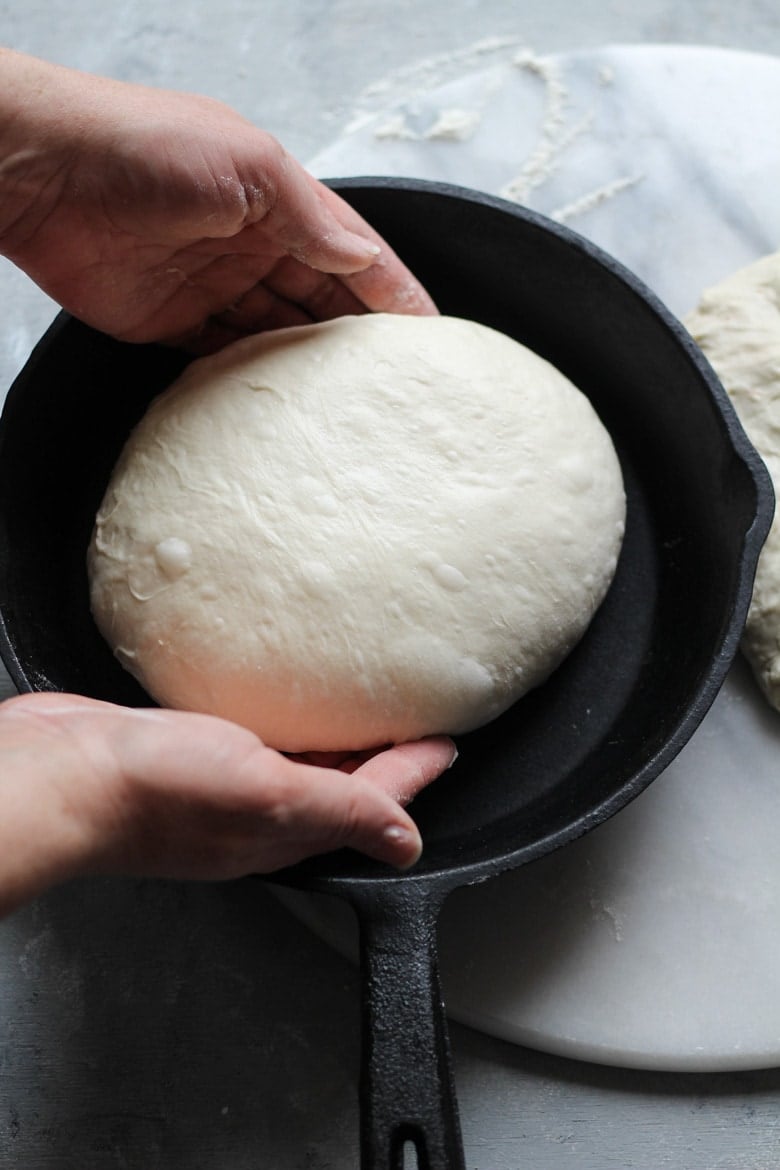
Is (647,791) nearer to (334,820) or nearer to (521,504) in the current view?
(521,504)

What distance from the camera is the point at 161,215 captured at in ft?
3.22

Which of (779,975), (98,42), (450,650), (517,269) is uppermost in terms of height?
(98,42)

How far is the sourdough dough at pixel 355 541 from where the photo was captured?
0.95 meters

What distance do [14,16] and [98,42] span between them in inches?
5.7

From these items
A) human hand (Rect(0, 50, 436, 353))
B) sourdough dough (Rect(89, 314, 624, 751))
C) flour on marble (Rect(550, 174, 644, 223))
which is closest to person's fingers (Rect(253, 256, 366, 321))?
human hand (Rect(0, 50, 436, 353))

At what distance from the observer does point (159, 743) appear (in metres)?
0.73

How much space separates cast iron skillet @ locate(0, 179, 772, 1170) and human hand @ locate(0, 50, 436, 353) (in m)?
0.09

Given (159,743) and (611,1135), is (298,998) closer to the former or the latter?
(611,1135)

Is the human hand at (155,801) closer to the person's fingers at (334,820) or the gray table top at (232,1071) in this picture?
the person's fingers at (334,820)

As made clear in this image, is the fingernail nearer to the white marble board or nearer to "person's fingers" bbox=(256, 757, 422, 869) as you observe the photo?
"person's fingers" bbox=(256, 757, 422, 869)

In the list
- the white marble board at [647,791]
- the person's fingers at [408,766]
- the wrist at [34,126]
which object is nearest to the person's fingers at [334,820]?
the person's fingers at [408,766]

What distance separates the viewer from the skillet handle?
760 mm

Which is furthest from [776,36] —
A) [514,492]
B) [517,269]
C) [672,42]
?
[514,492]

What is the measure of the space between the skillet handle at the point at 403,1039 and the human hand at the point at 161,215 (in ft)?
2.23
